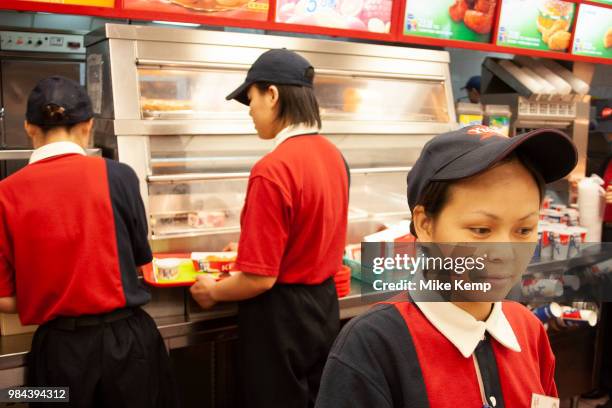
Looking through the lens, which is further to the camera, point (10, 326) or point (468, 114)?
point (468, 114)

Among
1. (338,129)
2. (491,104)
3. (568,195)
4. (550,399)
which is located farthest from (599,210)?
(550,399)

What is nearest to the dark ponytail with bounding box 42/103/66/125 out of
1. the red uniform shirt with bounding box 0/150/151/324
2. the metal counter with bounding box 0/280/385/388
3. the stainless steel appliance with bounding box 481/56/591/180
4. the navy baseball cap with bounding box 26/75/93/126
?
the navy baseball cap with bounding box 26/75/93/126

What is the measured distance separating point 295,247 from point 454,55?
3.57 m

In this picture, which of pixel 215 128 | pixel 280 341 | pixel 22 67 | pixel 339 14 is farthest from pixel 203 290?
pixel 22 67

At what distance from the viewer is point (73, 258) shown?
1.88 meters

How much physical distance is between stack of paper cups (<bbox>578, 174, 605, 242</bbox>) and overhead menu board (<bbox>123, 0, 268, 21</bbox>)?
2162 mm

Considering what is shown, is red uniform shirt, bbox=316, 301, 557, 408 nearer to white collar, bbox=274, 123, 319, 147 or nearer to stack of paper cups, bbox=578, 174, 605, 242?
white collar, bbox=274, 123, 319, 147

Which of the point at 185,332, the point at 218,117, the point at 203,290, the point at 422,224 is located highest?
the point at 218,117

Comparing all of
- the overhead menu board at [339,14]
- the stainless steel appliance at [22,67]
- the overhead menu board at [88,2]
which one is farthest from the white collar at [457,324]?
the stainless steel appliance at [22,67]

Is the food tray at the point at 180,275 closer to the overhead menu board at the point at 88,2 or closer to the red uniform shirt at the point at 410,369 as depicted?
the overhead menu board at the point at 88,2

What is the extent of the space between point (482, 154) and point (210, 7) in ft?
7.02

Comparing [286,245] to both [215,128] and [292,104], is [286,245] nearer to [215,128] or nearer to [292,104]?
[292,104]

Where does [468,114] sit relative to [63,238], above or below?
above

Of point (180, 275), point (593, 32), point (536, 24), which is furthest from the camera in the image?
point (593, 32)
